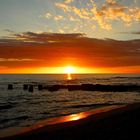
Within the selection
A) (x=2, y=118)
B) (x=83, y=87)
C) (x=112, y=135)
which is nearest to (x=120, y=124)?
(x=112, y=135)

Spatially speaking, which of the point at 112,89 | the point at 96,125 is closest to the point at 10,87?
the point at 112,89

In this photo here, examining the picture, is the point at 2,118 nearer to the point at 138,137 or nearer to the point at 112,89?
the point at 138,137

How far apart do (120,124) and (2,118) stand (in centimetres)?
1281

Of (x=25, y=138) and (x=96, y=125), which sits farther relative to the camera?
(x=96, y=125)

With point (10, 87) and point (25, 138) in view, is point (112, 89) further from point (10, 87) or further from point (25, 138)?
point (25, 138)

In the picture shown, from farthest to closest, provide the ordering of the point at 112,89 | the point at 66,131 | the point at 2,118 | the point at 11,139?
1. the point at 112,89
2. the point at 2,118
3. the point at 66,131
4. the point at 11,139

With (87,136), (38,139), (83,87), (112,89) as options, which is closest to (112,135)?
(87,136)

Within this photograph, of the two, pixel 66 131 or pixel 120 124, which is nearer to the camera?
pixel 66 131

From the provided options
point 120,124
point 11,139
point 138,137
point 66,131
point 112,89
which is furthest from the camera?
point 112,89

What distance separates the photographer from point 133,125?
43.6ft

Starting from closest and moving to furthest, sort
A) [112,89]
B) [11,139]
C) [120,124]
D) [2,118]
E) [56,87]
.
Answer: [11,139] → [120,124] → [2,118] → [112,89] → [56,87]

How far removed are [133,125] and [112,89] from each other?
51.5 meters

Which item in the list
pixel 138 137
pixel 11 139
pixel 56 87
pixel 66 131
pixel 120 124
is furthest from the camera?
pixel 56 87

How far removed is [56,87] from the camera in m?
69.1
